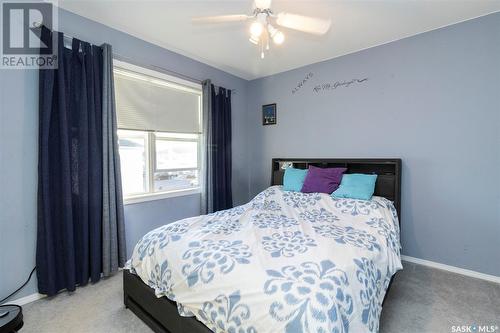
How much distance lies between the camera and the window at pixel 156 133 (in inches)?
108

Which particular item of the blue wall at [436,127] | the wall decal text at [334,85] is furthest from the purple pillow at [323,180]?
the wall decal text at [334,85]

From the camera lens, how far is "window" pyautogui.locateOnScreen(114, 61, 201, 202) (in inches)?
108

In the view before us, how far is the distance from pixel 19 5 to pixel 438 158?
13.7ft

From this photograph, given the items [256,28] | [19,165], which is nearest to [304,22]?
[256,28]

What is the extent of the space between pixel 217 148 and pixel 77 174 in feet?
5.80

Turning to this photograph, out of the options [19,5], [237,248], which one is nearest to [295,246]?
[237,248]

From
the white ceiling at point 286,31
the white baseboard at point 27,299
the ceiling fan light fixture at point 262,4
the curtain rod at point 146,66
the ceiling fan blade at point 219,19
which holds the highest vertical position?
the white ceiling at point 286,31

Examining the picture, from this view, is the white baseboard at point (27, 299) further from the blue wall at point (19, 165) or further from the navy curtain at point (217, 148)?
the navy curtain at point (217, 148)

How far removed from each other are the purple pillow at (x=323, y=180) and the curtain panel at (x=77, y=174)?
217 cm

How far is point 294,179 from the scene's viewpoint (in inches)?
128

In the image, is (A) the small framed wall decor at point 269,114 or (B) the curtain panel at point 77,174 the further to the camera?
(A) the small framed wall decor at point 269,114

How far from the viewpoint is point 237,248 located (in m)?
1.54

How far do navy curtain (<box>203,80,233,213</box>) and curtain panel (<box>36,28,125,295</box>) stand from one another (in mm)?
1227

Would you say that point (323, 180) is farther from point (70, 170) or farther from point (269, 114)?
point (70, 170)
